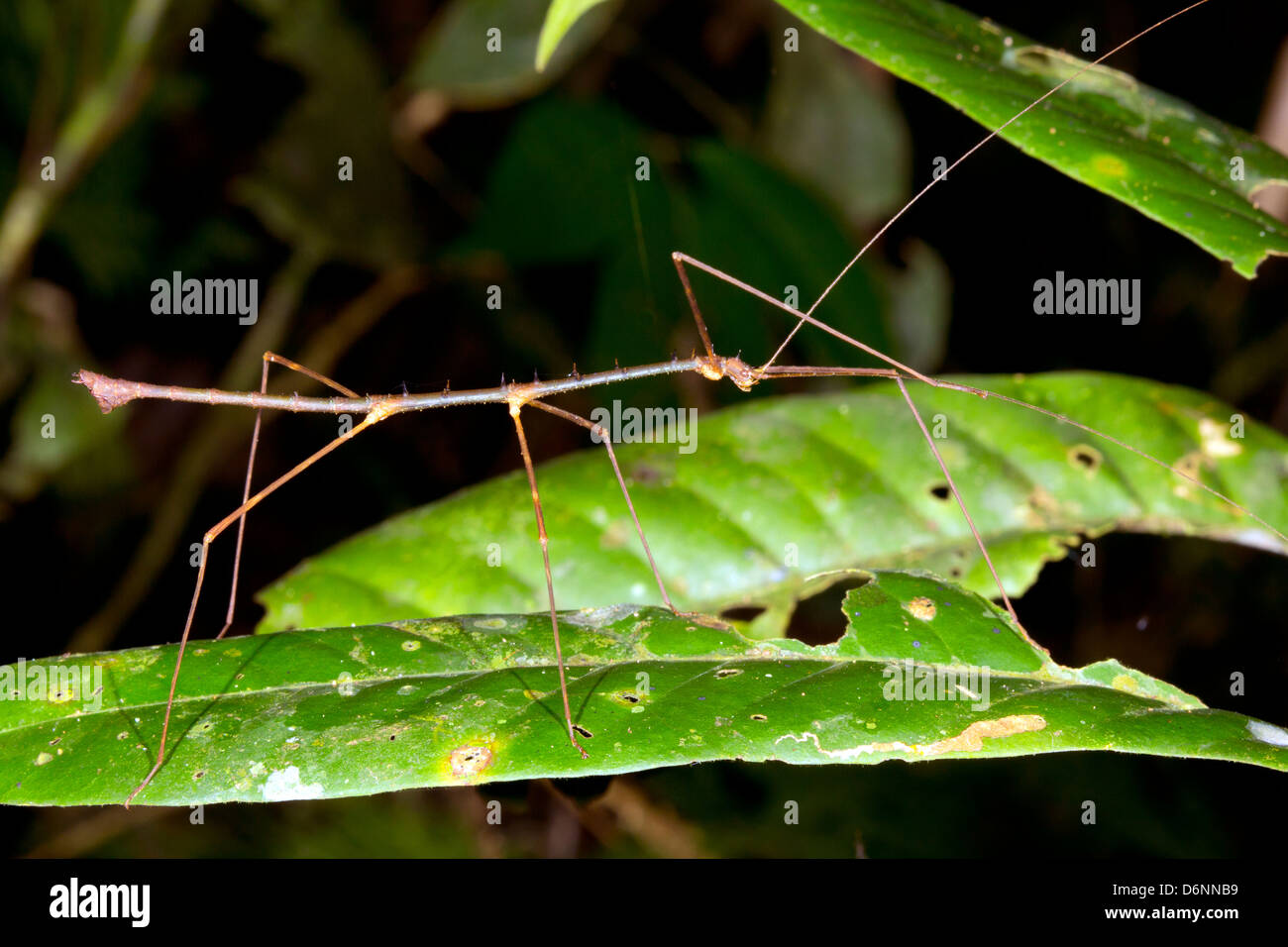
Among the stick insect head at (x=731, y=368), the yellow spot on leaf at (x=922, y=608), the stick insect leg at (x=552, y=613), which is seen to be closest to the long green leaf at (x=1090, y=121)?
the yellow spot on leaf at (x=922, y=608)

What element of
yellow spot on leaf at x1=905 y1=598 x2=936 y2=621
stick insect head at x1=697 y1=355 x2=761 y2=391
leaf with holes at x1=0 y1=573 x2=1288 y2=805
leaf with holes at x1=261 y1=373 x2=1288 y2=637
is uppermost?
stick insect head at x1=697 y1=355 x2=761 y2=391

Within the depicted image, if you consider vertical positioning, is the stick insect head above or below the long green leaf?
→ below

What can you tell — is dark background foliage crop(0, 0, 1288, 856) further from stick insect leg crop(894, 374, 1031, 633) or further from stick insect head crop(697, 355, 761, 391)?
stick insect leg crop(894, 374, 1031, 633)


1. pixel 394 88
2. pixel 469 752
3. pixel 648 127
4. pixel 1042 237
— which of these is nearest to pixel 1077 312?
pixel 1042 237

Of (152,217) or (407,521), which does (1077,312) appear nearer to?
(407,521)

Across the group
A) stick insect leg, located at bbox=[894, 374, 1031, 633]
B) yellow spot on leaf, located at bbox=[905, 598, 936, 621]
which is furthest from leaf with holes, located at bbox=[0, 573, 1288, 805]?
stick insect leg, located at bbox=[894, 374, 1031, 633]

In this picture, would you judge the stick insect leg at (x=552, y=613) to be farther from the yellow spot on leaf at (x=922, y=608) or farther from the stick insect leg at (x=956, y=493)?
the stick insect leg at (x=956, y=493)
